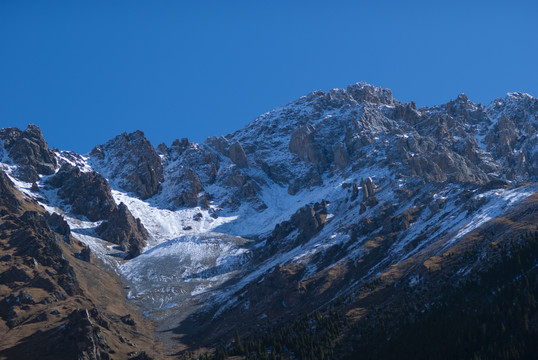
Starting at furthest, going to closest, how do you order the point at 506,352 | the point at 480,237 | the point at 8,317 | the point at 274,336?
the point at 8,317, the point at 480,237, the point at 274,336, the point at 506,352

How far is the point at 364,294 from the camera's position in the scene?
178m

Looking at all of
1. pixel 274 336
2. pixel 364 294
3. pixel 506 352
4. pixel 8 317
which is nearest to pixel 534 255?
pixel 506 352

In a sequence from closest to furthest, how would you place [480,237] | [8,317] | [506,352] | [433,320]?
1. [506,352]
2. [433,320]
3. [480,237]
4. [8,317]

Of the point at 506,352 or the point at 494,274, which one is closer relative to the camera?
the point at 506,352

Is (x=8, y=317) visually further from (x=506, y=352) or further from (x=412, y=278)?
(x=506, y=352)

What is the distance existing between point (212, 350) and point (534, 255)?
99.9 meters

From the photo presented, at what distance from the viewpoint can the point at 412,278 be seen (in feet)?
563

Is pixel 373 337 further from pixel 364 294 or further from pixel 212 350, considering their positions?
pixel 212 350

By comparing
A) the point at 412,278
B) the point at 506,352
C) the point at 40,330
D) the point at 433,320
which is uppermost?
the point at 40,330

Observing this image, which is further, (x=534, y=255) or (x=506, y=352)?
(x=534, y=255)

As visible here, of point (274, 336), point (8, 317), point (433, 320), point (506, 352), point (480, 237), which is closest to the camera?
point (506, 352)

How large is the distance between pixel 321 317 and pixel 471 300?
149ft

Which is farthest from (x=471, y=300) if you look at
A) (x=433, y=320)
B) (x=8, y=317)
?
(x=8, y=317)

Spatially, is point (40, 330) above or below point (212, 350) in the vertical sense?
above
